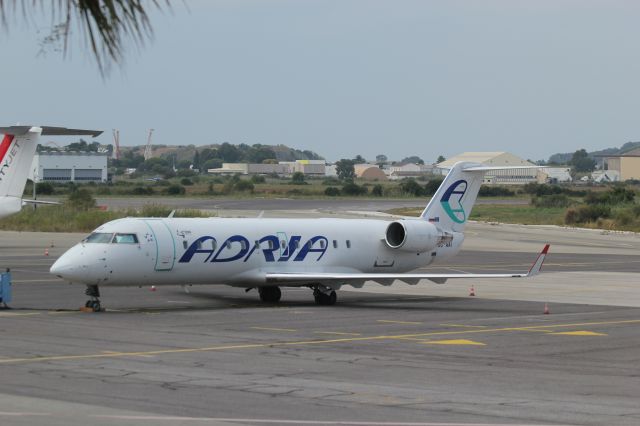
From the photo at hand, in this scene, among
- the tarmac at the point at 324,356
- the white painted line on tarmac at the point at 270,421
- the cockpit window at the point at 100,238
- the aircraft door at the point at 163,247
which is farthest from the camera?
the aircraft door at the point at 163,247

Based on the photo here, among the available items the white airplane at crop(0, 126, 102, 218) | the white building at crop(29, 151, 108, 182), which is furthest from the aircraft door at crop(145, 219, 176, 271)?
the white building at crop(29, 151, 108, 182)

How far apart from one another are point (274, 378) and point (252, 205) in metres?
90.9

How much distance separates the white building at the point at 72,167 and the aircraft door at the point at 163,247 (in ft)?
426

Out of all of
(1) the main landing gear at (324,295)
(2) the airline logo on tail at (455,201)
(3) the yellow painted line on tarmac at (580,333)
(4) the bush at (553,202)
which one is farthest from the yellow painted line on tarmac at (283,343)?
(4) the bush at (553,202)

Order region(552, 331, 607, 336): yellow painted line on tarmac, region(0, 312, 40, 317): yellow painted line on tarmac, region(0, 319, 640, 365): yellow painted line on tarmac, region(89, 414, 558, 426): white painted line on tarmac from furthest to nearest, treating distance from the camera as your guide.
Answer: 1. region(0, 312, 40, 317): yellow painted line on tarmac
2. region(552, 331, 607, 336): yellow painted line on tarmac
3. region(0, 319, 640, 365): yellow painted line on tarmac
4. region(89, 414, 558, 426): white painted line on tarmac

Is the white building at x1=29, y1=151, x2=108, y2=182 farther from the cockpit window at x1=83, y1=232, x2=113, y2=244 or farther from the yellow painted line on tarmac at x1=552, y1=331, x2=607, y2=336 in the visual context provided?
the yellow painted line on tarmac at x1=552, y1=331, x2=607, y2=336

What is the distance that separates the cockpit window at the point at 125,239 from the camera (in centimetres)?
2941

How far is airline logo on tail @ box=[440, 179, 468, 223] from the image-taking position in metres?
36.2

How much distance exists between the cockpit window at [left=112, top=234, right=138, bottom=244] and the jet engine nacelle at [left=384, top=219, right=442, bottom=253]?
856cm

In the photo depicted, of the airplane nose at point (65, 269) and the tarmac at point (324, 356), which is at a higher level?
the airplane nose at point (65, 269)

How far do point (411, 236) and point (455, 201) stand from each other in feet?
8.57

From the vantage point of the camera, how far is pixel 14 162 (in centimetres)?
4484

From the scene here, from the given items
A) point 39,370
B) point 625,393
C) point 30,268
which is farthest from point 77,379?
point 30,268

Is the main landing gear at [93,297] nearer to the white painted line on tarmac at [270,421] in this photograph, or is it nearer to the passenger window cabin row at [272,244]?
the passenger window cabin row at [272,244]
